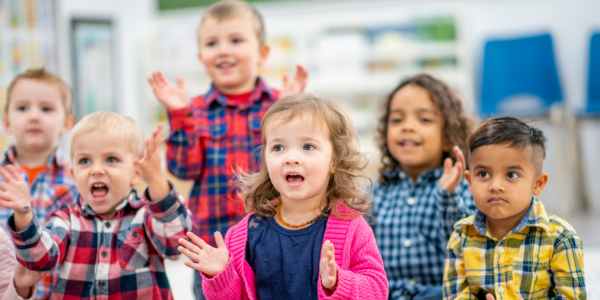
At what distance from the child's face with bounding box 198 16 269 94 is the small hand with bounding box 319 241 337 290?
93 centimetres

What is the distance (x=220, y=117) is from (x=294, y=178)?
27.7 inches

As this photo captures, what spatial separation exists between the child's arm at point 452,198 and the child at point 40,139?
1.26 meters

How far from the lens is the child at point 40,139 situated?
1.82 m

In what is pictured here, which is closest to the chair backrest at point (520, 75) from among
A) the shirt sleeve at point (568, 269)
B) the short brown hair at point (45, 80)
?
the shirt sleeve at point (568, 269)

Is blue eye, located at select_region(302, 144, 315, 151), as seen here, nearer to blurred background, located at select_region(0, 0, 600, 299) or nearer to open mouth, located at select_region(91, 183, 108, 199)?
open mouth, located at select_region(91, 183, 108, 199)

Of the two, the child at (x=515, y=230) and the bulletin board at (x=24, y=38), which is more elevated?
the bulletin board at (x=24, y=38)

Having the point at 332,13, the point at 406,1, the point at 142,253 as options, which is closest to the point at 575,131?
the point at 406,1

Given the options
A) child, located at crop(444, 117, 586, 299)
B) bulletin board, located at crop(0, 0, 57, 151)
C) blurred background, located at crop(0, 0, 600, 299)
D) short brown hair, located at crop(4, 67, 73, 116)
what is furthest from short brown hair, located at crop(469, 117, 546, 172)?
bulletin board, located at crop(0, 0, 57, 151)

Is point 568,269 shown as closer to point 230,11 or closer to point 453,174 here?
point 453,174

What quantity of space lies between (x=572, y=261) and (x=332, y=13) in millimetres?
4458

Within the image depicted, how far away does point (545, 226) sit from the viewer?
1225mm

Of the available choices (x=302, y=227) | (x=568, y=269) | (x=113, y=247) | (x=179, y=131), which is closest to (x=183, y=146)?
(x=179, y=131)

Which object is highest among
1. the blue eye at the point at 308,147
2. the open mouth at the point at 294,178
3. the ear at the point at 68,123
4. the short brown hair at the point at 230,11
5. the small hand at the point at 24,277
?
the short brown hair at the point at 230,11

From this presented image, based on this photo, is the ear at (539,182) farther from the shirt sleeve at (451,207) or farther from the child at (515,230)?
the shirt sleeve at (451,207)
